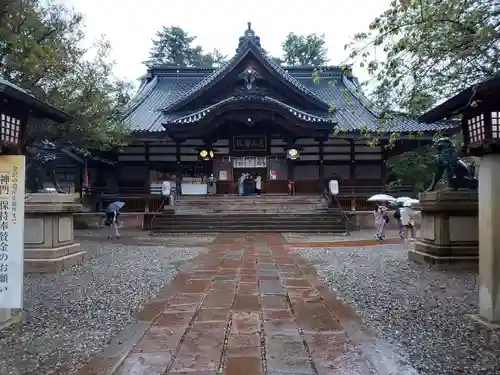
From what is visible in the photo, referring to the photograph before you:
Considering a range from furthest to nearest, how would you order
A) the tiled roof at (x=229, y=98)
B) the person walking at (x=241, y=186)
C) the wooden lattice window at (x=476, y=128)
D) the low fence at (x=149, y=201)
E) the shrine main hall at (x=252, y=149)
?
the person walking at (x=241, y=186) < the shrine main hall at (x=252, y=149) < the tiled roof at (x=229, y=98) < the low fence at (x=149, y=201) < the wooden lattice window at (x=476, y=128)

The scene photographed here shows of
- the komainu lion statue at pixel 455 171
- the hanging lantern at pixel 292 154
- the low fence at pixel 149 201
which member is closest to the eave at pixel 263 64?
the hanging lantern at pixel 292 154

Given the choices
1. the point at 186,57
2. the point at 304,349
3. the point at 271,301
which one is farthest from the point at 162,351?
the point at 186,57

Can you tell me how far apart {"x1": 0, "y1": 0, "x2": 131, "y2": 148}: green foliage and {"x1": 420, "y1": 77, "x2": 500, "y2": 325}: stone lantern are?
24.4 ft

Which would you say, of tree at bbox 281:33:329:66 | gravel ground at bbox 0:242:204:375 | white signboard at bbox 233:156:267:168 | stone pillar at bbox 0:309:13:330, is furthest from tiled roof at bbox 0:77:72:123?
tree at bbox 281:33:329:66

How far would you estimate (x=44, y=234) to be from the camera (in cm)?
846

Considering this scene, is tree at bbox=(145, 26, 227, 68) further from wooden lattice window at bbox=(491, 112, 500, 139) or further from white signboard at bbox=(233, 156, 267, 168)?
wooden lattice window at bbox=(491, 112, 500, 139)

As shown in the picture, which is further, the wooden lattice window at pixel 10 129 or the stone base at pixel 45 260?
the stone base at pixel 45 260

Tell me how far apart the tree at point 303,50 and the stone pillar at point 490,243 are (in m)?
42.6

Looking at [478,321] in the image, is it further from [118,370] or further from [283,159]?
[283,159]

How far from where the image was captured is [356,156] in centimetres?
2194

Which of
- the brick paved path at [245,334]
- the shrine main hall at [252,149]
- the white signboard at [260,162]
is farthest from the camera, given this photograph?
the white signboard at [260,162]

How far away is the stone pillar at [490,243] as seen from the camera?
4.65 m

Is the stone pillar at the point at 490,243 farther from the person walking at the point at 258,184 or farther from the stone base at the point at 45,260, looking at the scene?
the person walking at the point at 258,184

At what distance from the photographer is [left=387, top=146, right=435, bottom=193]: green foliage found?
64.2 ft
